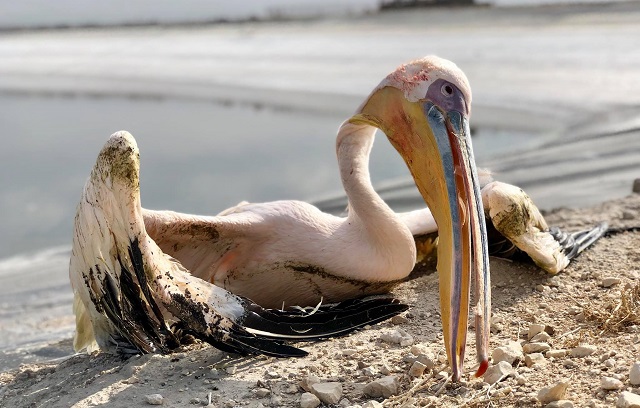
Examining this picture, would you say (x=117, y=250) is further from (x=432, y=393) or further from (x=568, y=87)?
(x=568, y=87)

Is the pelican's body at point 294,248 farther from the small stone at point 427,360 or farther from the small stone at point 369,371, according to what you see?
the small stone at point 369,371

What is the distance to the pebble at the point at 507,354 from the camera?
370 cm

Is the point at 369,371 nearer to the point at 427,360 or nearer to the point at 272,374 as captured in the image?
the point at 427,360

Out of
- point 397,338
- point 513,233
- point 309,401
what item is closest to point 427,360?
point 397,338

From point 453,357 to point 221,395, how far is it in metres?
0.92

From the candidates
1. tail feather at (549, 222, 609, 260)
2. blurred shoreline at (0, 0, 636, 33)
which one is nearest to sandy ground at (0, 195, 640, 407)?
tail feather at (549, 222, 609, 260)

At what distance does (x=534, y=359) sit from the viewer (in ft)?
12.1

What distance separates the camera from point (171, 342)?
418cm

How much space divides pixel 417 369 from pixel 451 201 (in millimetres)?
666

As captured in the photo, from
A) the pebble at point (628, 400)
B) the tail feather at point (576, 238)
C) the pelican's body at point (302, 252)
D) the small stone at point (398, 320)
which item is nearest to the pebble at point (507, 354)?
the pebble at point (628, 400)

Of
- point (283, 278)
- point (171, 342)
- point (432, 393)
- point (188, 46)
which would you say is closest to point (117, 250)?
point (171, 342)

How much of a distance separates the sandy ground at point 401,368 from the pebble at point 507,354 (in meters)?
0.04

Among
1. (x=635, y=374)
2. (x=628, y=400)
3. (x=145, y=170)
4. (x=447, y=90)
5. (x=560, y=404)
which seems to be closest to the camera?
(x=628, y=400)

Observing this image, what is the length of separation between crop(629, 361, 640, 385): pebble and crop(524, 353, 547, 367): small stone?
0.41m
